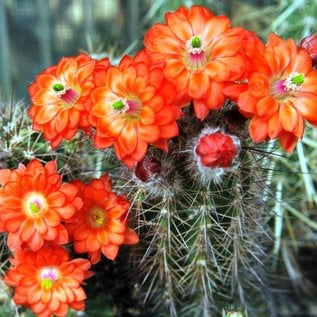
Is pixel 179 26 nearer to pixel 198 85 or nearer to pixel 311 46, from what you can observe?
pixel 198 85

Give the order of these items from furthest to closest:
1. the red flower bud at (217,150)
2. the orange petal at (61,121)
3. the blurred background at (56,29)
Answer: the blurred background at (56,29), the orange petal at (61,121), the red flower bud at (217,150)

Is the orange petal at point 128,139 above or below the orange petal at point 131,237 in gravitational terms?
above

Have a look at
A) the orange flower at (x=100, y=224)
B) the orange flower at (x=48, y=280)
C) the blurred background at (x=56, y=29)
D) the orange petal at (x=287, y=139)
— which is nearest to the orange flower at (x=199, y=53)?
the orange petal at (x=287, y=139)

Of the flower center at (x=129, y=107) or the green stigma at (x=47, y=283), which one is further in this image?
the green stigma at (x=47, y=283)

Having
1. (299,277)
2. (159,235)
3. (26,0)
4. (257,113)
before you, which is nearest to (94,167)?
(159,235)

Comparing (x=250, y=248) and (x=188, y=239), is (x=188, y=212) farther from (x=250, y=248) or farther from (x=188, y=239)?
(x=250, y=248)

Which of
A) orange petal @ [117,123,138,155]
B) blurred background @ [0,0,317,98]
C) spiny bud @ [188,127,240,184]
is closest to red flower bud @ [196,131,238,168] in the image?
spiny bud @ [188,127,240,184]

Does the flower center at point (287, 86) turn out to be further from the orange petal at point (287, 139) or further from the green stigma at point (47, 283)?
the green stigma at point (47, 283)

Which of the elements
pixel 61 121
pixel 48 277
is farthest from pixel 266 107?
pixel 48 277
